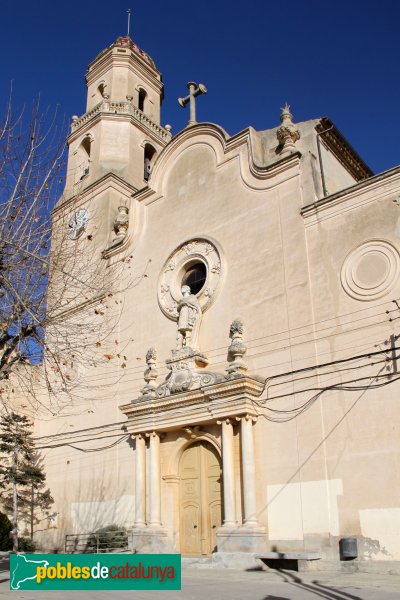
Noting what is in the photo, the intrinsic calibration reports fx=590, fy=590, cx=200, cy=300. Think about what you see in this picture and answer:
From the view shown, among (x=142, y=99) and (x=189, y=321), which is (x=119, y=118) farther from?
(x=189, y=321)

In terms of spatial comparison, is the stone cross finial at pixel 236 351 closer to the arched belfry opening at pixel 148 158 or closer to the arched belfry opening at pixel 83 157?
the arched belfry opening at pixel 148 158

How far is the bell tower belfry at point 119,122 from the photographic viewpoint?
25.4 m

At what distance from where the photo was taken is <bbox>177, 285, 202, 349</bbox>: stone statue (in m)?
17.5

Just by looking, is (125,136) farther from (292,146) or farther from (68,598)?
(68,598)

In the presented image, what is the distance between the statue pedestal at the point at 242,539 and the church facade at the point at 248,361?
37mm

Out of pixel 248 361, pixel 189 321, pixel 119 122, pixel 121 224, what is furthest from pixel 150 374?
pixel 119 122

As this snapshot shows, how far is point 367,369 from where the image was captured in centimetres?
1367

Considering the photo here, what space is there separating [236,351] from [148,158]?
14.7 metres

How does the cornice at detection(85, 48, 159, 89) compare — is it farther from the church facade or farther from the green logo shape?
the green logo shape

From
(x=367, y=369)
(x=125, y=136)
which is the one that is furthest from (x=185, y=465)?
(x=125, y=136)

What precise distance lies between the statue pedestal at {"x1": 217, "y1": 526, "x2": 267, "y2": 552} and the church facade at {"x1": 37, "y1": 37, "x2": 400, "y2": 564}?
0.04 m

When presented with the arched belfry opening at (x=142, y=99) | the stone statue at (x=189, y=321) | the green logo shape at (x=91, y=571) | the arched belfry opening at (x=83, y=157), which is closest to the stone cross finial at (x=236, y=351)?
the stone statue at (x=189, y=321)

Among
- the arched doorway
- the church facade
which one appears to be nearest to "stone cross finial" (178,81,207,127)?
the church facade

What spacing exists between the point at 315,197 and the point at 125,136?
12.2 meters
